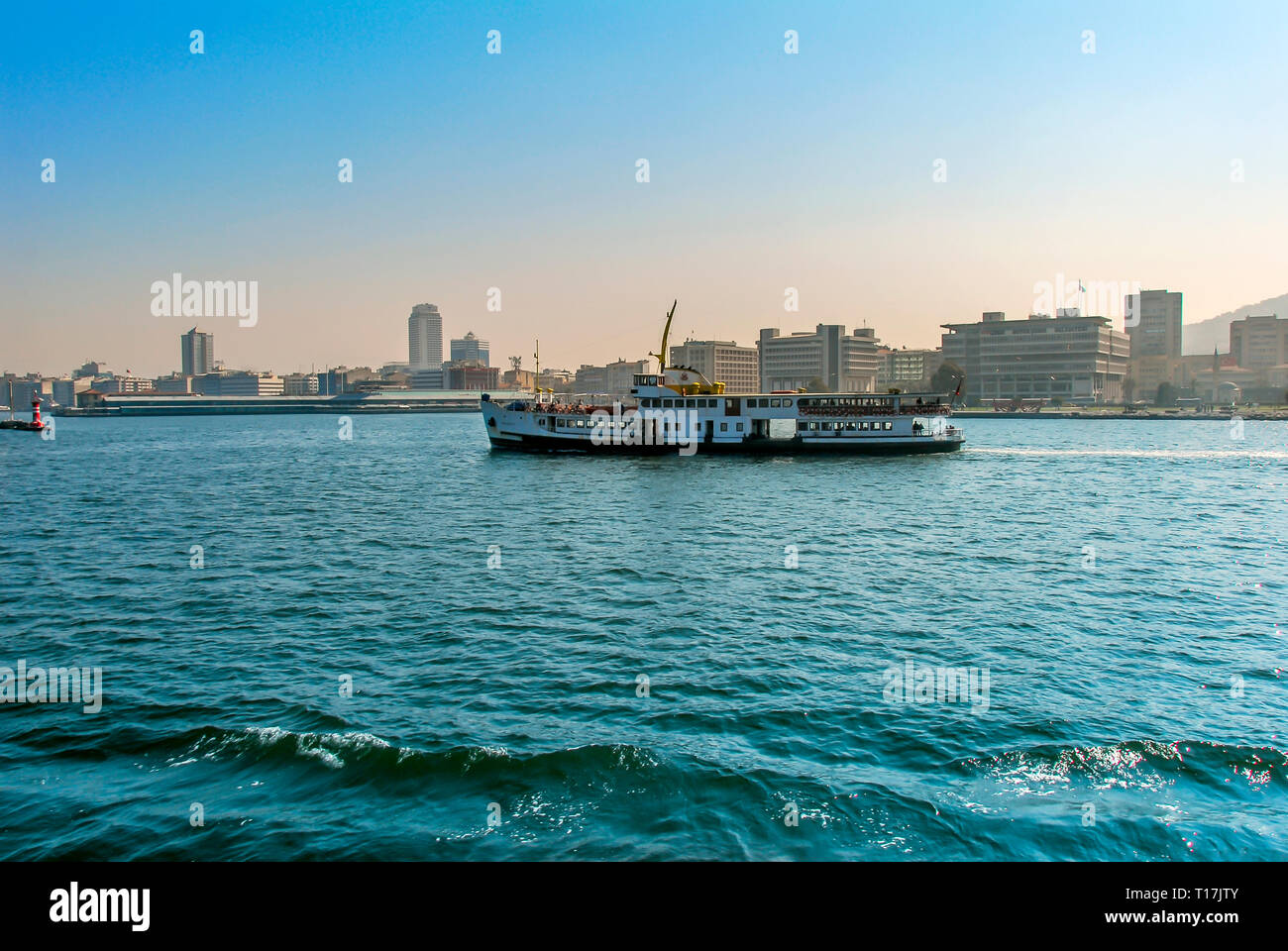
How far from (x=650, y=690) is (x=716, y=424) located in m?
64.9

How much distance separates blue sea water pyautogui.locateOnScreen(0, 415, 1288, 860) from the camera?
12008mm

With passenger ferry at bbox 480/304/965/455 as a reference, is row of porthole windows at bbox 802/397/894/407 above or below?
above

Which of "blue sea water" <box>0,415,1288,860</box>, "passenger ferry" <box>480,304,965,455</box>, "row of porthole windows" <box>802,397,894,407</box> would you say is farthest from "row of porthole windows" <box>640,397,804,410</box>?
"blue sea water" <box>0,415,1288,860</box>

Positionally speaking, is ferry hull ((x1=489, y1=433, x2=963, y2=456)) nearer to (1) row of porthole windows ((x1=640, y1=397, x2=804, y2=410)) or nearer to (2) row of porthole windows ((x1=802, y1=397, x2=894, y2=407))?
(1) row of porthole windows ((x1=640, y1=397, x2=804, y2=410))

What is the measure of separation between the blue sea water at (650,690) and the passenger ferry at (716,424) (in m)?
39.1

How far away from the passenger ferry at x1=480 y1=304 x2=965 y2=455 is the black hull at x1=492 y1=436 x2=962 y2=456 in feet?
0.31

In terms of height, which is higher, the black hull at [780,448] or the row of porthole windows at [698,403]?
the row of porthole windows at [698,403]

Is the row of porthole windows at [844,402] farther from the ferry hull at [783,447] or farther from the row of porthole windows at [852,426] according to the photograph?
the ferry hull at [783,447]

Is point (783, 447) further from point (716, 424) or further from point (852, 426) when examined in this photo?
point (852, 426)

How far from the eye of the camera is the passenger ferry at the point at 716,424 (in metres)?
79.8

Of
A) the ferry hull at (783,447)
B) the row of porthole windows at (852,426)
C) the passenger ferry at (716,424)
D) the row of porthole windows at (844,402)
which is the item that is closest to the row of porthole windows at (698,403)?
the passenger ferry at (716,424)

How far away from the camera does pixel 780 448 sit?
3140 inches

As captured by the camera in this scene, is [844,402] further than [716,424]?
Yes

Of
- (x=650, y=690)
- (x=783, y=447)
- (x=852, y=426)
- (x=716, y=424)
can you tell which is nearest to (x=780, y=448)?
(x=783, y=447)
